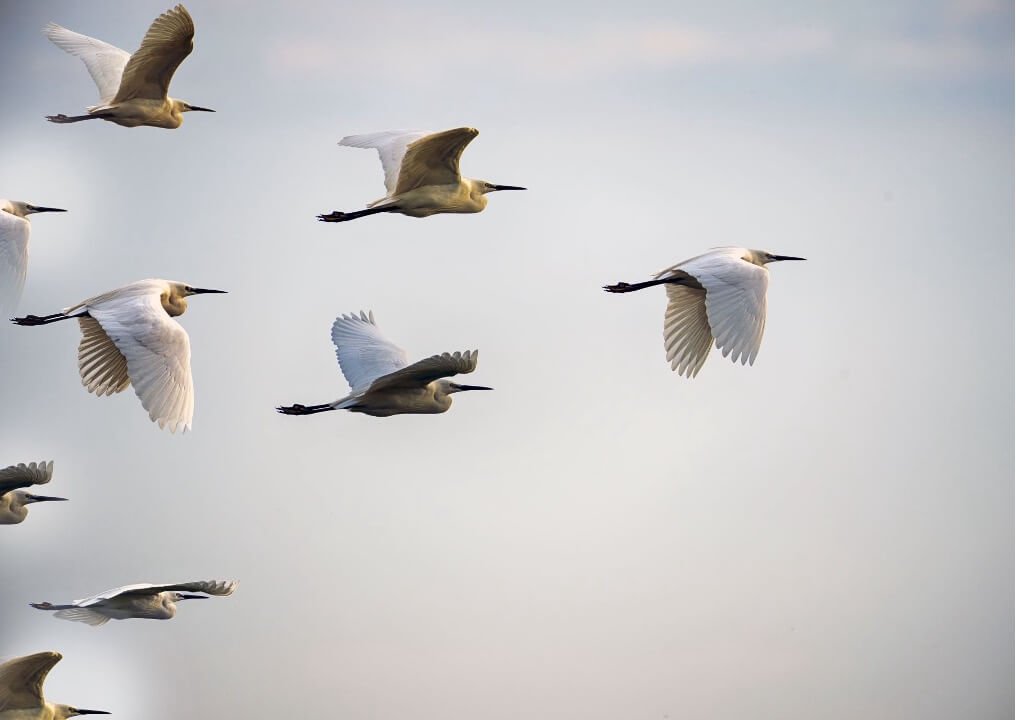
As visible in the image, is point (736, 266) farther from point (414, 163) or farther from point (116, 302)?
point (116, 302)

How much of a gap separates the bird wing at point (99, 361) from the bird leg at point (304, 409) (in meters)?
0.75

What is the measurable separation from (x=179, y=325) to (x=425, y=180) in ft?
5.05

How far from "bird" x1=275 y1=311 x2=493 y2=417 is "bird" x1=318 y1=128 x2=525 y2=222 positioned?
0.70 metres

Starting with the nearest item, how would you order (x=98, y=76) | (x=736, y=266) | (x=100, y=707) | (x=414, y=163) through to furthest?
(x=736, y=266) < (x=414, y=163) < (x=98, y=76) < (x=100, y=707)

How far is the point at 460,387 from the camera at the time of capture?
330 inches

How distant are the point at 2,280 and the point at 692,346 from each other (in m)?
3.28

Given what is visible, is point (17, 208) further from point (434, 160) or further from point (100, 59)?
point (434, 160)

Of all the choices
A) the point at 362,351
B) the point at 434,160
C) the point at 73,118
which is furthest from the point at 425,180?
the point at 73,118

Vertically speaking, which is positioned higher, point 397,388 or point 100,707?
point 397,388

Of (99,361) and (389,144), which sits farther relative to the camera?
(389,144)

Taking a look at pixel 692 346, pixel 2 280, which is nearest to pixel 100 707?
pixel 2 280

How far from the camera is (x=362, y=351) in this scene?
28.7 feet

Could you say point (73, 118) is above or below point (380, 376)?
above

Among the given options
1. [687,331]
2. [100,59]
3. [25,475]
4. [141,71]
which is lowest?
[25,475]
